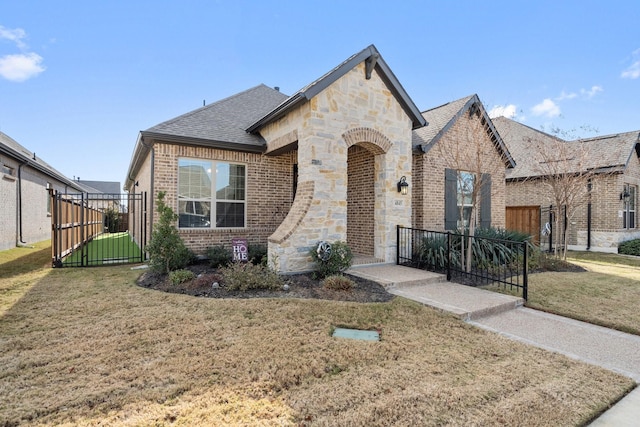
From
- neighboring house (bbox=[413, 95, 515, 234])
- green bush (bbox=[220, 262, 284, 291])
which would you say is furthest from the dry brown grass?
neighboring house (bbox=[413, 95, 515, 234])

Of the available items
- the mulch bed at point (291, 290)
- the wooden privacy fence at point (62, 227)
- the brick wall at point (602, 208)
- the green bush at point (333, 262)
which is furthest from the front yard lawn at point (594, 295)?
the wooden privacy fence at point (62, 227)

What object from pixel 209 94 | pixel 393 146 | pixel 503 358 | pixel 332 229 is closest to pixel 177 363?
pixel 503 358

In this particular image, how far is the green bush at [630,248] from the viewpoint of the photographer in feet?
44.1

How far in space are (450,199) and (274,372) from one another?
9166 mm

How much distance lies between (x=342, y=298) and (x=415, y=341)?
5.94ft

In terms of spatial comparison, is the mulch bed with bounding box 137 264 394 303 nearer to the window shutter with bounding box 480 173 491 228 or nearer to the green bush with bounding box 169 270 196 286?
the green bush with bounding box 169 270 196 286

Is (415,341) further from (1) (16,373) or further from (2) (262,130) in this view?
(2) (262,130)

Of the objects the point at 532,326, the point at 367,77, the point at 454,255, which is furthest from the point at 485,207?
the point at 532,326

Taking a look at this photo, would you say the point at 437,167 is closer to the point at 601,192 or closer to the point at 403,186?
the point at 403,186

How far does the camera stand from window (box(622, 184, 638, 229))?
1452cm

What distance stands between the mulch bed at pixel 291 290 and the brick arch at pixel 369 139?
3326 mm

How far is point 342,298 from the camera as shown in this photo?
5.43 metres

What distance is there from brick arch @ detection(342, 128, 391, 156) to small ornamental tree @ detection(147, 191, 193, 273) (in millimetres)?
4404

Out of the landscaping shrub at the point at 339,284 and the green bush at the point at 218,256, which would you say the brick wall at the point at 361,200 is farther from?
the green bush at the point at 218,256
